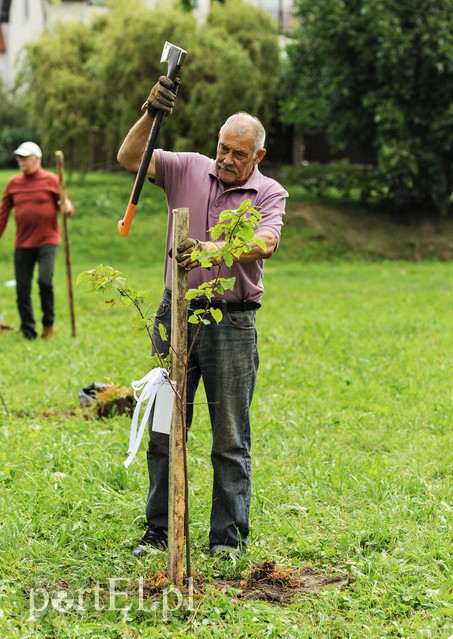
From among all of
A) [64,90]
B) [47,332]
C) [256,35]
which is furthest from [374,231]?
[47,332]

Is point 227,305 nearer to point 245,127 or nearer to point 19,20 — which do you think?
point 245,127

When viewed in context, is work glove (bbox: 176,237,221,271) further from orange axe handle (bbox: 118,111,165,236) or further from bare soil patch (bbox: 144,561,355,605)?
bare soil patch (bbox: 144,561,355,605)

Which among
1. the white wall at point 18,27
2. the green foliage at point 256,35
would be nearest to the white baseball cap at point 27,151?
the green foliage at point 256,35

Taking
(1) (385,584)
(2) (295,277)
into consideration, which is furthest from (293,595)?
(2) (295,277)

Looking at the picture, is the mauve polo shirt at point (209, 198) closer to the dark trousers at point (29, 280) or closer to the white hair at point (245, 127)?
the white hair at point (245, 127)

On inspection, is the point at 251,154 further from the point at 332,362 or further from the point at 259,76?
the point at 259,76

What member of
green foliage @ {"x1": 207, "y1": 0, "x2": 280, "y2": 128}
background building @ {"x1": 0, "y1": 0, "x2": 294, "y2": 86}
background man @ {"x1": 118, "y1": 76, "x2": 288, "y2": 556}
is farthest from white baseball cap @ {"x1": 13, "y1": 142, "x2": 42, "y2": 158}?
background building @ {"x1": 0, "y1": 0, "x2": 294, "y2": 86}

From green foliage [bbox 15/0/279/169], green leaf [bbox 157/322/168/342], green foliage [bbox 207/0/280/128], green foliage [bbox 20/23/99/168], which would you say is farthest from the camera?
green foliage [bbox 20/23/99/168]

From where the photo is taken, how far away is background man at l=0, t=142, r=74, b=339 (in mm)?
10805

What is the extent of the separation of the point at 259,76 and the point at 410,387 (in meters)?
16.4

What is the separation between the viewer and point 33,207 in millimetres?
10820

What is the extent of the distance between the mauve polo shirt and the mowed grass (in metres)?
0.62

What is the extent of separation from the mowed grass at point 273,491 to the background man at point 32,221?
56cm

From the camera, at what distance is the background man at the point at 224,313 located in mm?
4586
